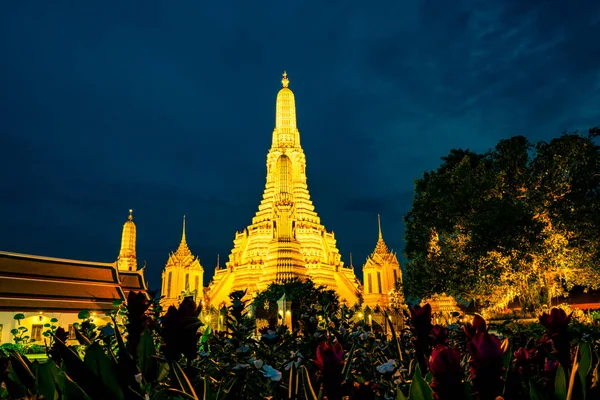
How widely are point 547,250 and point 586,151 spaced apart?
4.66m

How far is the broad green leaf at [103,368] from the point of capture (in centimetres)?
185

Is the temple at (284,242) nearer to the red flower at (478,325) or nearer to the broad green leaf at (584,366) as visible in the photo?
the red flower at (478,325)

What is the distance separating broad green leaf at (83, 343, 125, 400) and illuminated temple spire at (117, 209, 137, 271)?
63.9 meters

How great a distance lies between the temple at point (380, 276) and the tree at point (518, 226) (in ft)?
88.2

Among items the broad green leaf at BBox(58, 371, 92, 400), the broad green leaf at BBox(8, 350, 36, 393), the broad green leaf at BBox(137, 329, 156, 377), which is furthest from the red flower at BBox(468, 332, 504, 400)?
the broad green leaf at BBox(8, 350, 36, 393)

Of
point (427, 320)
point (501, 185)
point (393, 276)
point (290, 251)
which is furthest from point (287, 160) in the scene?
point (427, 320)

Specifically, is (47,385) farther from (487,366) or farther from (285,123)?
(285,123)

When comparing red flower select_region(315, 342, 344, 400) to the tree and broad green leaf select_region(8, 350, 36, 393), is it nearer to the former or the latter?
broad green leaf select_region(8, 350, 36, 393)

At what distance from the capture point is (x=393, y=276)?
1986 inches

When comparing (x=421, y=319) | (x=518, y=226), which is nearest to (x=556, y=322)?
(x=421, y=319)

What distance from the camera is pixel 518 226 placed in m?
17.8

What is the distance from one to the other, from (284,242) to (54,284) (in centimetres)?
2043

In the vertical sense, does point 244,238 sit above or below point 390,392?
above

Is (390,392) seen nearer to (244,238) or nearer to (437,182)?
(437,182)
